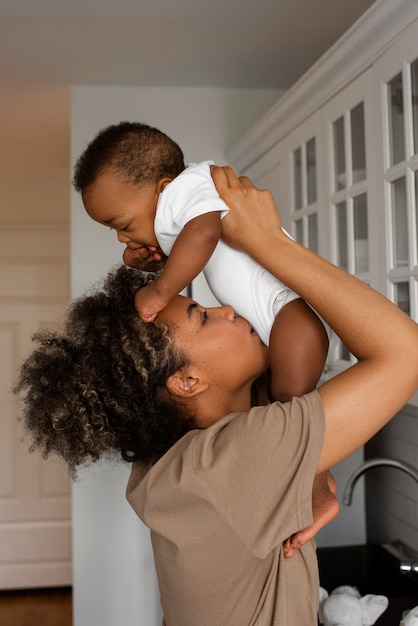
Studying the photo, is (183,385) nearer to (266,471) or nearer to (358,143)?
(266,471)

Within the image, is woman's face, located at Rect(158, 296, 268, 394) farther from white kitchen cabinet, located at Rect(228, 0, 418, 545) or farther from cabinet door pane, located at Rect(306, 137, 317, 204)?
cabinet door pane, located at Rect(306, 137, 317, 204)

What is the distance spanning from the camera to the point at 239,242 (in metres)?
1.10

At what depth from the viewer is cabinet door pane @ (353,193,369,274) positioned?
1832 millimetres

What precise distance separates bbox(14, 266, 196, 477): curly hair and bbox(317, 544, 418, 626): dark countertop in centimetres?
131

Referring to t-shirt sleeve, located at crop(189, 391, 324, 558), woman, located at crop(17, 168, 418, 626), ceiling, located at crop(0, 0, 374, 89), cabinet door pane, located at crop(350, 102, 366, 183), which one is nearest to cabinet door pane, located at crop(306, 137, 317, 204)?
cabinet door pane, located at crop(350, 102, 366, 183)

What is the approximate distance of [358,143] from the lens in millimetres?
1851

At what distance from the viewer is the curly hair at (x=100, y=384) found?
1088mm

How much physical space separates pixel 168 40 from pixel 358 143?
0.97 meters

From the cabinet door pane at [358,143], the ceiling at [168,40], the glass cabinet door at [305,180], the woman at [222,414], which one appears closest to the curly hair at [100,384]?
the woman at [222,414]

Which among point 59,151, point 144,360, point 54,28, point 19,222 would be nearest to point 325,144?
point 54,28

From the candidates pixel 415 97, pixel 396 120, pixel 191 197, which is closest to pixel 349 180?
pixel 396 120

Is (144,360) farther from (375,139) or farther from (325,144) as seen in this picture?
(325,144)

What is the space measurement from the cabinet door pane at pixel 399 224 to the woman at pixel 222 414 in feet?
1.83

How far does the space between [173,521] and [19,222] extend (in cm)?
362
